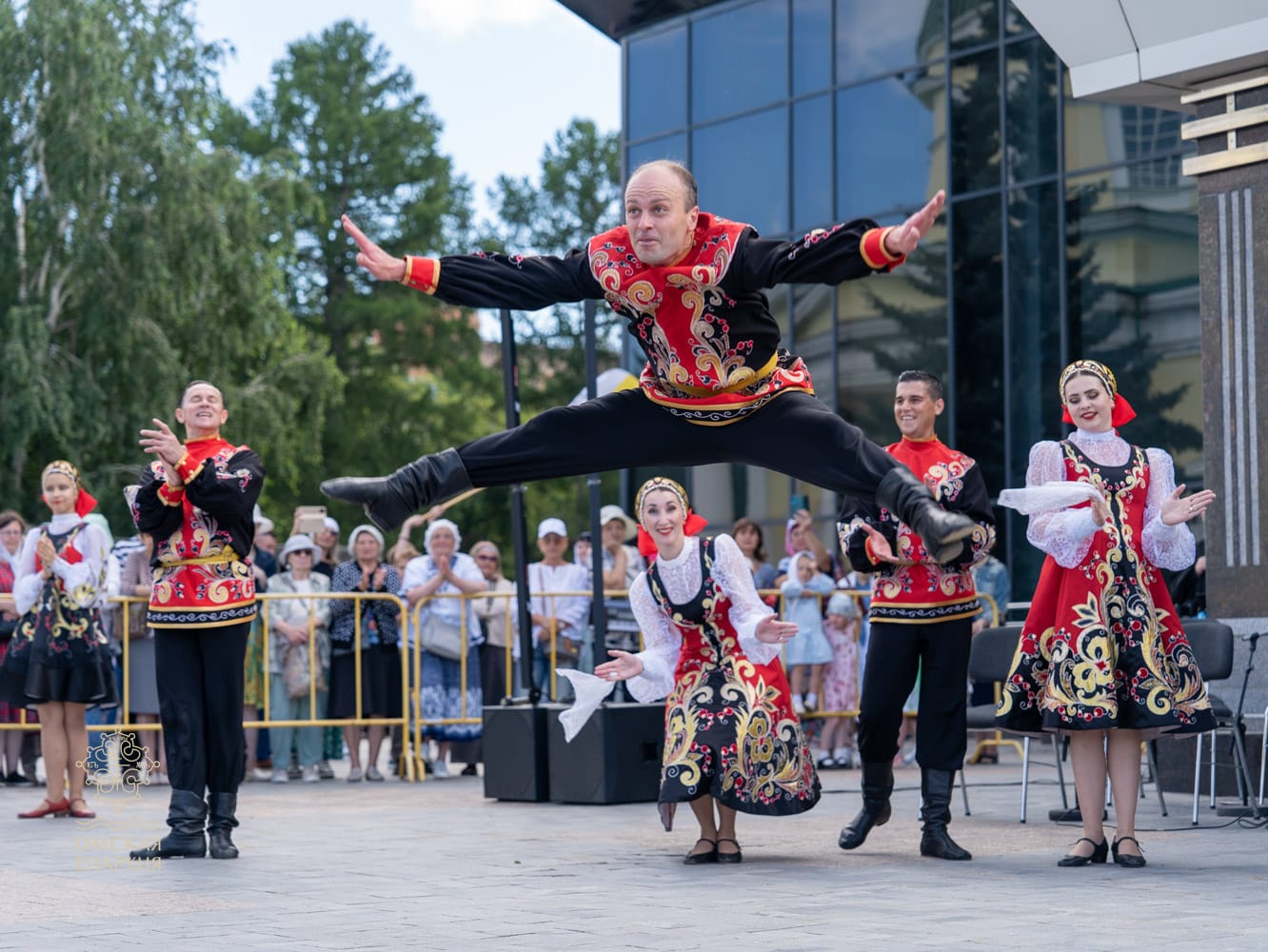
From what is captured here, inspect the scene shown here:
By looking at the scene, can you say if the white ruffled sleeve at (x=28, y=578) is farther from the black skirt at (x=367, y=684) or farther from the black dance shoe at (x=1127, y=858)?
the black dance shoe at (x=1127, y=858)

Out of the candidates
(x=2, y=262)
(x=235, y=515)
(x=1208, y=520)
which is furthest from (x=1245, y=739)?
(x=2, y=262)

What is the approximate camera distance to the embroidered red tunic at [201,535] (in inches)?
324

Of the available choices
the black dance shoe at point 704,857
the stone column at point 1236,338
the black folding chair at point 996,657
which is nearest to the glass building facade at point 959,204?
the stone column at point 1236,338

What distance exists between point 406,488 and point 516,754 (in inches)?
246

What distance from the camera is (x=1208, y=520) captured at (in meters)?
10.3

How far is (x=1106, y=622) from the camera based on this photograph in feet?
25.2

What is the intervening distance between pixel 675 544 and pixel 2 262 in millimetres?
24839

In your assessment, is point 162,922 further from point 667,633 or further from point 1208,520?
point 1208,520

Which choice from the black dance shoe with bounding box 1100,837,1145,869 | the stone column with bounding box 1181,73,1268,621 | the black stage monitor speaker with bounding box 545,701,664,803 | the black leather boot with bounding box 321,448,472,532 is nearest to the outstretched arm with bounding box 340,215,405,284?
the black leather boot with bounding box 321,448,472,532

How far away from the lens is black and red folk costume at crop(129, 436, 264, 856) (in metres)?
8.28

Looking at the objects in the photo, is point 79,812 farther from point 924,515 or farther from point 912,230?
point 912,230

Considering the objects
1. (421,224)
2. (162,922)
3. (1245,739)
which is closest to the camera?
(162,922)

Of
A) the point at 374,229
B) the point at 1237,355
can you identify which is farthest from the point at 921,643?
the point at 374,229

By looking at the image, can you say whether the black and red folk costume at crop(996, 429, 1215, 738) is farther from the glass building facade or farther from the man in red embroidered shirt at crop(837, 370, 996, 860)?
the glass building facade
